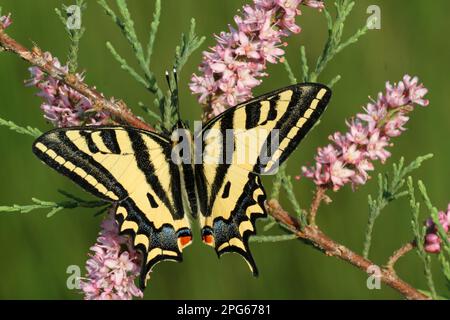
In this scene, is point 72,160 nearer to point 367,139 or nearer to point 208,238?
point 208,238

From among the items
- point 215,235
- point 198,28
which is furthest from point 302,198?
point 215,235

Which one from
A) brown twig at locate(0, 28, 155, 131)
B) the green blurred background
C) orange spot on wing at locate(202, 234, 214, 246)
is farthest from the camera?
the green blurred background

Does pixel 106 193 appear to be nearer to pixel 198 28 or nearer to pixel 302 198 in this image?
pixel 302 198

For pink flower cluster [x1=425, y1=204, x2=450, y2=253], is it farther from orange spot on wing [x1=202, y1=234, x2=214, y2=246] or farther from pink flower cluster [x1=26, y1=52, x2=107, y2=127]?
pink flower cluster [x1=26, y1=52, x2=107, y2=127]

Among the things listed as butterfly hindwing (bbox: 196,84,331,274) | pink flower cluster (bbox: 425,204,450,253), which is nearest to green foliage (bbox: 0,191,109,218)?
butterfly hindwing (bbox: 196,84,331,274)

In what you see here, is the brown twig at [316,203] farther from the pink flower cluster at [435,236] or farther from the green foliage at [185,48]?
the green foliage at [185,48]

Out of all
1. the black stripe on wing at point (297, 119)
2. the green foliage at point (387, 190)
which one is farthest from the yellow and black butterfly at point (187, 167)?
Answer: the green foliage at point (387, 190)
